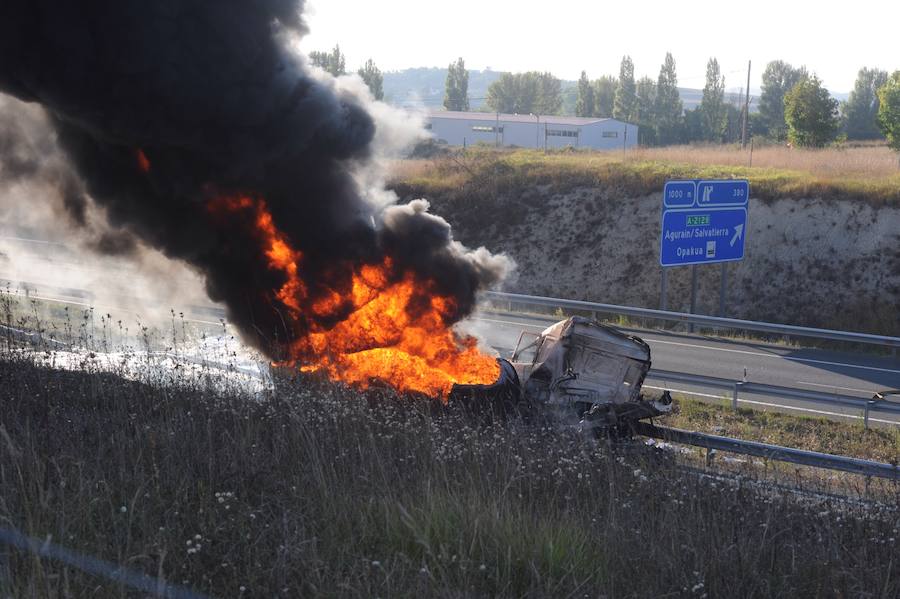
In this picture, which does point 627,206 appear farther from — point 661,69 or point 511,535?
point 661,69

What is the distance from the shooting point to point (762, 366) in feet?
58.6

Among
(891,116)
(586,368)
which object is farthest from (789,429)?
(891,116)

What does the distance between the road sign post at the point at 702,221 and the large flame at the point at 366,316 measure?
11730 millimetres

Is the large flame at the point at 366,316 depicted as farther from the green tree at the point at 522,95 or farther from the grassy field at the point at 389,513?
the green tree at the point at 522,95

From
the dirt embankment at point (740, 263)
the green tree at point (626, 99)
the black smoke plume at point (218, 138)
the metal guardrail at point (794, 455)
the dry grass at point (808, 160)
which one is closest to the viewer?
the metal guardrail at point (794, 455)

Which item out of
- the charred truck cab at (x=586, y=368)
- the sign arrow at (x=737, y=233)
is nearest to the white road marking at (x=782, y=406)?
the charred truck cab at (x=586, y=368)

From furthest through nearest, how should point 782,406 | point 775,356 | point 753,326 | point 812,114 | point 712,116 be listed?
point 712,116
point 812,114
point 775,356
point 753,326
point 782,406

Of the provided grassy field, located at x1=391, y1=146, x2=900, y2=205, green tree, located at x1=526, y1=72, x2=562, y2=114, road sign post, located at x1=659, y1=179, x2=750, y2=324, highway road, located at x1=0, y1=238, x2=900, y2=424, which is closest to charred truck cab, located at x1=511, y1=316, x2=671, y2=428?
highway road, located at x1=0, y1=238, x2=900, y2=424

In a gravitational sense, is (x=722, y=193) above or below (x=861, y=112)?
below

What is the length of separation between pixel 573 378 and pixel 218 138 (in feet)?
15.3

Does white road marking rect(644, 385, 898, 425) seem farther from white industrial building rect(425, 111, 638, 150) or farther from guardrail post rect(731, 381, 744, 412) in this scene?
white industrial building rect(425, 111, 638, 150)

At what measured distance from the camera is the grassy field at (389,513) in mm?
4691

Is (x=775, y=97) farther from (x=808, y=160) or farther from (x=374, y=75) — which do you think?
(x=808, y=160)

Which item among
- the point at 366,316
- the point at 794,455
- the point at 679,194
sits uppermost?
the point at 679,194
